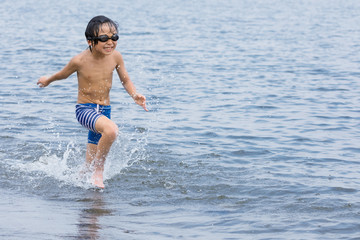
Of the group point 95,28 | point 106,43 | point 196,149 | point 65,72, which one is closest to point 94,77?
point 65,72

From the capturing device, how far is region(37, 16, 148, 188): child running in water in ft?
21.5

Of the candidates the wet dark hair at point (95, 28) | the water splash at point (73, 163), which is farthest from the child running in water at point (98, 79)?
the water splash at point (73, 163)

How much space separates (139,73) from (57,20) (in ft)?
56.7

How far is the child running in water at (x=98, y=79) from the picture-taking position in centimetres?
655

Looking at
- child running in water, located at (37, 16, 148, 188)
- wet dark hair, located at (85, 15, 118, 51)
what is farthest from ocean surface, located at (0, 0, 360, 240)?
wet dark hair, located at (85, 15, 118, 51)

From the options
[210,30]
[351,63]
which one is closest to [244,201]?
[351,63]

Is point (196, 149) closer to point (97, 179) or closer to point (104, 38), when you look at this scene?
point (97, 179)

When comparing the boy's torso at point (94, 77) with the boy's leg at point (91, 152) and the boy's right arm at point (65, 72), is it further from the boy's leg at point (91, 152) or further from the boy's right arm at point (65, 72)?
the boy's leg at point (91, 152)

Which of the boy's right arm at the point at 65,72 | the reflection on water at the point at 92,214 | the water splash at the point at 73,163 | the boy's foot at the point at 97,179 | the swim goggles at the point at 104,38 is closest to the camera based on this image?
the reflection on water at the point at 92,214

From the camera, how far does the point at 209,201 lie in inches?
258

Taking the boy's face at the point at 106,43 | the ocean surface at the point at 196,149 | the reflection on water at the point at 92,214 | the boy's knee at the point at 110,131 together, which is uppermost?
the boy's face at the point at 106,43

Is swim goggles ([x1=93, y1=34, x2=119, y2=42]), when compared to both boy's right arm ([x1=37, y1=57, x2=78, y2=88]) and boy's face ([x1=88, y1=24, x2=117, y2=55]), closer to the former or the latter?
boy's face ([x1=88, y1=24, x2=117, y2=55])

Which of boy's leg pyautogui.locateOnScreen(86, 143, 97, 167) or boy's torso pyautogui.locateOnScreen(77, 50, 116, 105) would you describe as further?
boy's leg pyautogui.locateOnScreen(86, 143, 97, 167)

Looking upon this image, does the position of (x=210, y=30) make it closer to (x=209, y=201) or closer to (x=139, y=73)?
(x=139, y=73)
